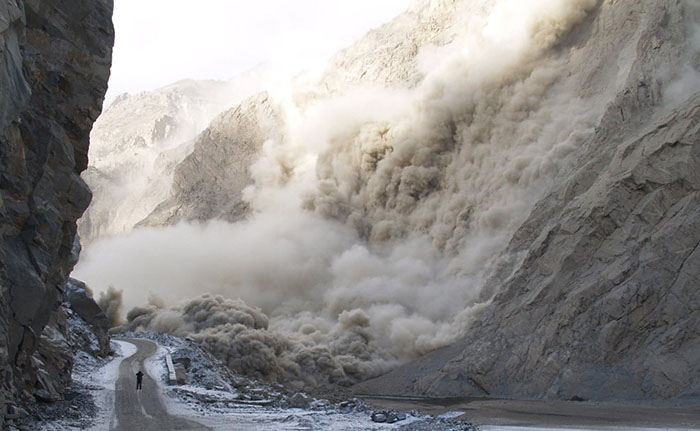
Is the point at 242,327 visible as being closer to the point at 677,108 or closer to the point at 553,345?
the point at 553,345

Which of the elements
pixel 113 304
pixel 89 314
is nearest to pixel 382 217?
pixel 113 304

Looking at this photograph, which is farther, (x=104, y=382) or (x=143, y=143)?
(x=143, y=143)

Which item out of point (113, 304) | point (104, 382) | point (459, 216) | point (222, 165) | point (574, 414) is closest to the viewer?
point (574, 414)

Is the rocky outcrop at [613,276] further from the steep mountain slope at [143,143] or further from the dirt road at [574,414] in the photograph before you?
the steep mountain slope at [143,143]

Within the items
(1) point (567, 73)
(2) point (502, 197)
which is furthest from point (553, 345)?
(1) point (567, 73)

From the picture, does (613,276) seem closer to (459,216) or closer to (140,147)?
(459,216)

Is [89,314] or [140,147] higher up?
[140,147]
